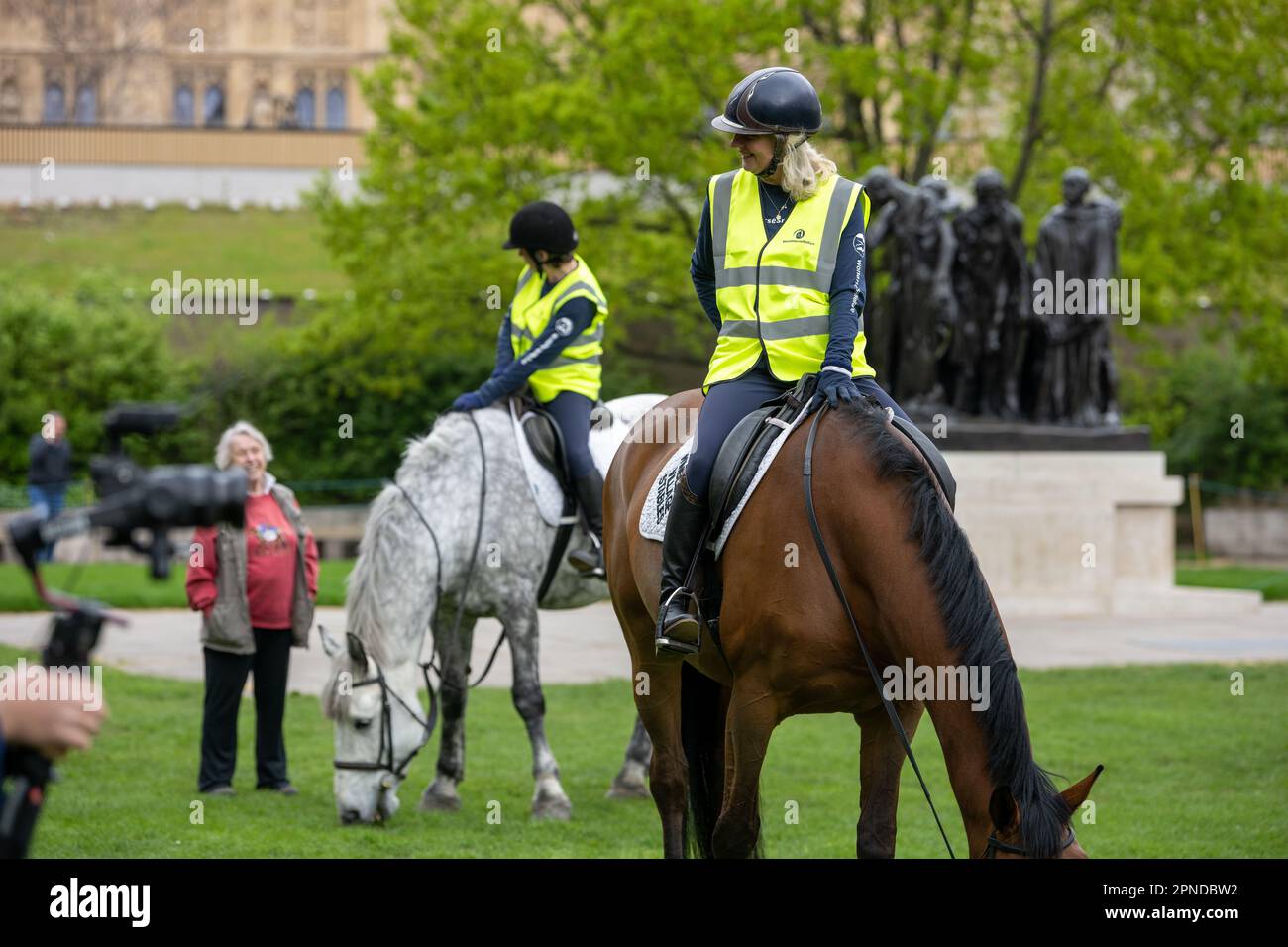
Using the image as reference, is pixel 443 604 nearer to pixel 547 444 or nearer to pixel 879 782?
pixel 547 444

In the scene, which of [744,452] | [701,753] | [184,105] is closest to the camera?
[744,452]

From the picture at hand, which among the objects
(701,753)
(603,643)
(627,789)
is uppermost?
(701,753)

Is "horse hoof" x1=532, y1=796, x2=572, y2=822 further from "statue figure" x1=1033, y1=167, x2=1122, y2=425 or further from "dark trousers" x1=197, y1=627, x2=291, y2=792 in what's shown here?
"statue figure" x1=1033, y1=167, x2=1122, y2=425

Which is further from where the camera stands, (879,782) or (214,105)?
(214,105)

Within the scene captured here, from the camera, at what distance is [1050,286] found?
19.7 m

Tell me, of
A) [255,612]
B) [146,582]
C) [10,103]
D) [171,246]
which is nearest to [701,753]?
[255,612]

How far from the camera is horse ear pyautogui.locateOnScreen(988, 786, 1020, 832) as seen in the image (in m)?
4.85

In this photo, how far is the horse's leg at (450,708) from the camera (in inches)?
371

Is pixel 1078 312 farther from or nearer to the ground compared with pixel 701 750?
farther from the ground

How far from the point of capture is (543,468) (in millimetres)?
9781

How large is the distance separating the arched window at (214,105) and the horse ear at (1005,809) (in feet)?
234

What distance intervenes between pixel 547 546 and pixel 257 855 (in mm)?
2601

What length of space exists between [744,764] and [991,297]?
588 inches
